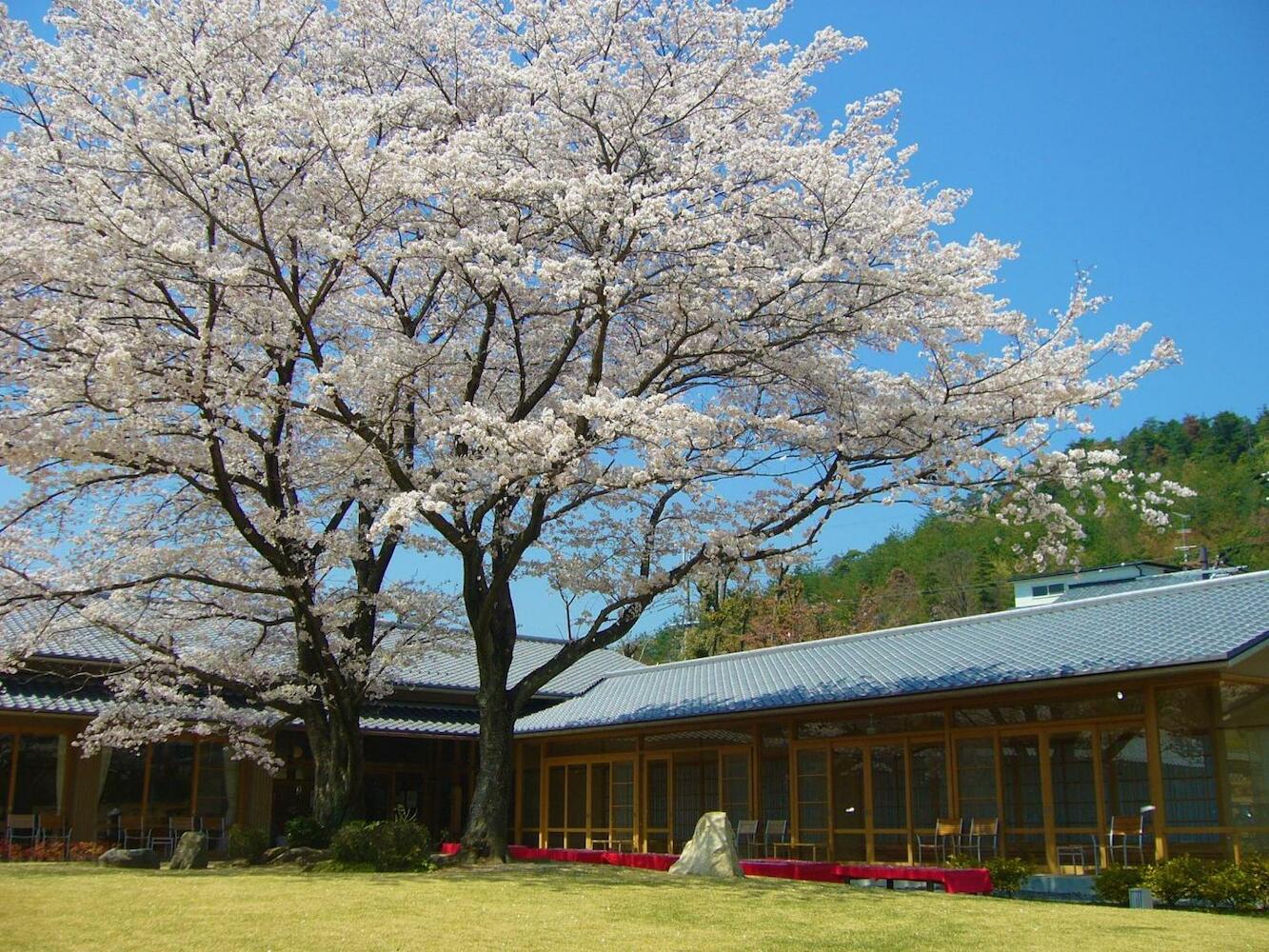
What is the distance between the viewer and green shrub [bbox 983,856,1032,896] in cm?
1505

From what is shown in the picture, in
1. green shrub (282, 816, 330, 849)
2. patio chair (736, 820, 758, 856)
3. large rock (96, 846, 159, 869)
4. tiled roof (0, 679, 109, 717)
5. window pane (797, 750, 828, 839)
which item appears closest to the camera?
large rock (96, 846, 159, 869)

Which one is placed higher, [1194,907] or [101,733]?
[101,733]

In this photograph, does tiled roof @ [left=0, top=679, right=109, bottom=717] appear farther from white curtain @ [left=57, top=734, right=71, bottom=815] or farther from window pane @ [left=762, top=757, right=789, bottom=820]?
window pane @ [left=762, top=757, right=789, bottom=820]

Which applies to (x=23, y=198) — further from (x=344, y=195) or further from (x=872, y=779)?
(x=872, y=779)

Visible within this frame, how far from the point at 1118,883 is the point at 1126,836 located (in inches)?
57.4

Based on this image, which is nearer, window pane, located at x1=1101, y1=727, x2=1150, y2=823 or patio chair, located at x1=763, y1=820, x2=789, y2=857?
window pane, located at x1=1101, y1=727, x2=1150, y2=823

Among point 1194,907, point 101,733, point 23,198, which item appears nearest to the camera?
point 1194,907

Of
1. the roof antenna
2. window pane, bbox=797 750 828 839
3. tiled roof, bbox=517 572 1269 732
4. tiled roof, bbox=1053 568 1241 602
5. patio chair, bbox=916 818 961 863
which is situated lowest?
patio chair, bbox=916 818 961 863

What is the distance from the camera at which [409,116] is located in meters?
16.0

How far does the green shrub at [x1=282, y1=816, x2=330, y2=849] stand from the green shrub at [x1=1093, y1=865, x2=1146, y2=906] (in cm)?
1035

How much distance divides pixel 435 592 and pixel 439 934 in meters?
10.6

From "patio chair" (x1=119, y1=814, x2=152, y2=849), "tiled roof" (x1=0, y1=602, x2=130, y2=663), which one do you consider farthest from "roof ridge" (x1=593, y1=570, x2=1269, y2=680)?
"tiled roof" (x1=0, y1=602, x2=130, y2=663)

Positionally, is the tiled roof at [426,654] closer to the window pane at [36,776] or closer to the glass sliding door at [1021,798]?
the window pane at [36,776]

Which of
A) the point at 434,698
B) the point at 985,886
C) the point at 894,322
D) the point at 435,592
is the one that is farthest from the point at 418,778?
the point at 894,322
